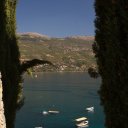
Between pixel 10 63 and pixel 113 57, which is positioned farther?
pixel 10 63

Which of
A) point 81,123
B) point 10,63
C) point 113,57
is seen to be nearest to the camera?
point 113,57

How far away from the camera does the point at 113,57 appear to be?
775 centimetres

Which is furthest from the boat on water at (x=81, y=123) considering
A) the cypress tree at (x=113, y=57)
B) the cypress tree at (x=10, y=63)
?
the cypress tree at (x=113, y=57)

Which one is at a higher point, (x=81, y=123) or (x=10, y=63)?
(x=10, y=63)

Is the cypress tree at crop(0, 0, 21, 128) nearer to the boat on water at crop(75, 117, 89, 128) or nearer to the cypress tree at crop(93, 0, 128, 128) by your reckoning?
the cypress tree at crop(93, 0, 128, 128)

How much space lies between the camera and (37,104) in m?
121

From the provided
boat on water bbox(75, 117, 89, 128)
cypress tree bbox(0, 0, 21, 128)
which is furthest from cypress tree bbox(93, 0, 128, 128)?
boat on water bbox(75, 117, 89, 128)

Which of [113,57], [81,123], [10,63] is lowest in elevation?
[81,123]

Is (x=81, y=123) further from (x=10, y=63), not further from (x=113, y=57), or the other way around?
(x=113, y=57)

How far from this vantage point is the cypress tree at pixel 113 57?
24.4 feet

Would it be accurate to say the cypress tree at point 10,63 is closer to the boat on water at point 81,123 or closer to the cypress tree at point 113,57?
the cypress tree at point 113,57

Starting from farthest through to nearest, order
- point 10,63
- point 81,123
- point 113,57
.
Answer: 1. point 81,123
2. point 10,63
3. point 113,57

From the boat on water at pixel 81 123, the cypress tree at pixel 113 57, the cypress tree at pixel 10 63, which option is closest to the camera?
the cypress tree at pixel 113 57

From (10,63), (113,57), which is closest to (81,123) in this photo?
(10,63)
